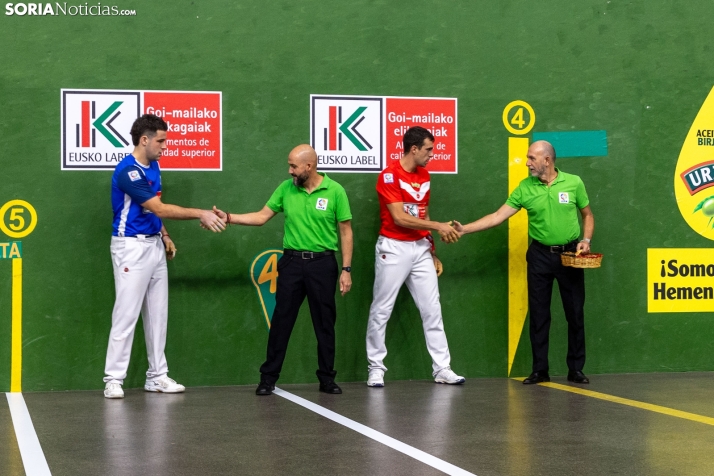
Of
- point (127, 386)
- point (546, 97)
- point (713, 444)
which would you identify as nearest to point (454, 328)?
point (546, 97)

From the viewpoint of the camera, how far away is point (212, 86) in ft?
25.0

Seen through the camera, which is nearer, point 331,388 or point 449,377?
point 331,388

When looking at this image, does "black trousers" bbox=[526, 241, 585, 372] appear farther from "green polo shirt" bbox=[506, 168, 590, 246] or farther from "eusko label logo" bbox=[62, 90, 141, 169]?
"eusko label logo" bbox=[62, 90, 141, 169]

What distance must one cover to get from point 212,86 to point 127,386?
2.39 m

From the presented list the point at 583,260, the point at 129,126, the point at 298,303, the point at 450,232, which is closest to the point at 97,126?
the point at 129,126

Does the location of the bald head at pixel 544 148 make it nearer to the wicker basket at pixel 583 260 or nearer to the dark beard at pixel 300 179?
the wicker basket at pixel 583 260

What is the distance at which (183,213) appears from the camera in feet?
23.1

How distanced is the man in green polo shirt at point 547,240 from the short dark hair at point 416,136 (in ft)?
2.30

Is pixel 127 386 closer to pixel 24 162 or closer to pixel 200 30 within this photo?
pixel 24 162

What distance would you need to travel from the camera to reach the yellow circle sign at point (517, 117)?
8102 millimetres

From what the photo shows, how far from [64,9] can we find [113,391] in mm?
2865

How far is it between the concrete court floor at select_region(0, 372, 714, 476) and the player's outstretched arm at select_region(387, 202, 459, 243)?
1.18 meters

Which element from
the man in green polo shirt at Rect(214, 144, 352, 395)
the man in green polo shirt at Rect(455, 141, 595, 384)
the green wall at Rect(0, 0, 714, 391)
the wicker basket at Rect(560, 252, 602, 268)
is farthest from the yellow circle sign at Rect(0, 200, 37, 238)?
the wicker basket at Rect(560, 252, 602, 268)

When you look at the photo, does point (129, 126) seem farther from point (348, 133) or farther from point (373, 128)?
point (373, 128)
